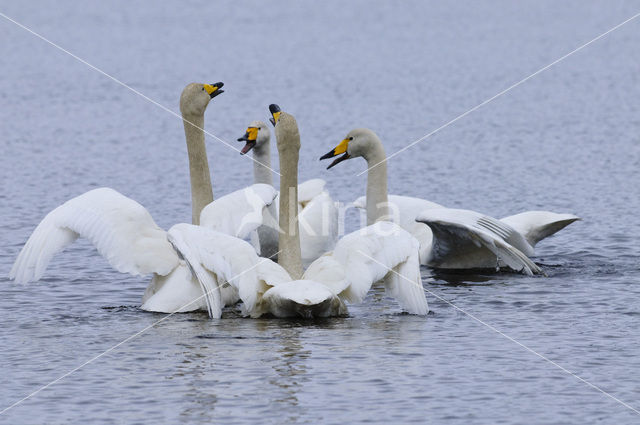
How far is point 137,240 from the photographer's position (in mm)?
10820

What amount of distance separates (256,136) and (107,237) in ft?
11.1

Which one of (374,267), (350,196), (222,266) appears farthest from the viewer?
(350,196)

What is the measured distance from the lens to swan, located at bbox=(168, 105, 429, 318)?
1012 cm

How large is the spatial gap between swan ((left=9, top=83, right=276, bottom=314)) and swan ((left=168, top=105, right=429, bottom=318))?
33 centimetres

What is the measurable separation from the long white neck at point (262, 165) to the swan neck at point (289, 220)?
240cm

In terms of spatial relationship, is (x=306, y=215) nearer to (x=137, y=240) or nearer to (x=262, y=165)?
(x=262, y=165)

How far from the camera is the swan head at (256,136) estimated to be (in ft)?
45.2

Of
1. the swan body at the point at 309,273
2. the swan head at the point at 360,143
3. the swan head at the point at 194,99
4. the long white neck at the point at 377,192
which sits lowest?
the swan body at the point at 309,273

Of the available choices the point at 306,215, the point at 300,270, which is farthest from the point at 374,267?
the point at 306,215

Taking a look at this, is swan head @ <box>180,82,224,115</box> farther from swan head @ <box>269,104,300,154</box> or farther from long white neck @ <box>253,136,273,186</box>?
swan head @ <box>269,104,300,154</box>

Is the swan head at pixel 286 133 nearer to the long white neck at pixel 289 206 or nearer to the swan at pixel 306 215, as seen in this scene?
the long white neck at pixel 289 206

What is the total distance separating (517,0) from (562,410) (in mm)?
51482

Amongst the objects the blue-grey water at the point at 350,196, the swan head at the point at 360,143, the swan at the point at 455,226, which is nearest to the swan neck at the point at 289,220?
the blue-grey water at the point at 350,196

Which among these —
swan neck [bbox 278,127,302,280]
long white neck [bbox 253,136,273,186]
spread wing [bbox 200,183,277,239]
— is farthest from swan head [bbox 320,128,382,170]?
swan neck [bbox 278,127,302,280]
